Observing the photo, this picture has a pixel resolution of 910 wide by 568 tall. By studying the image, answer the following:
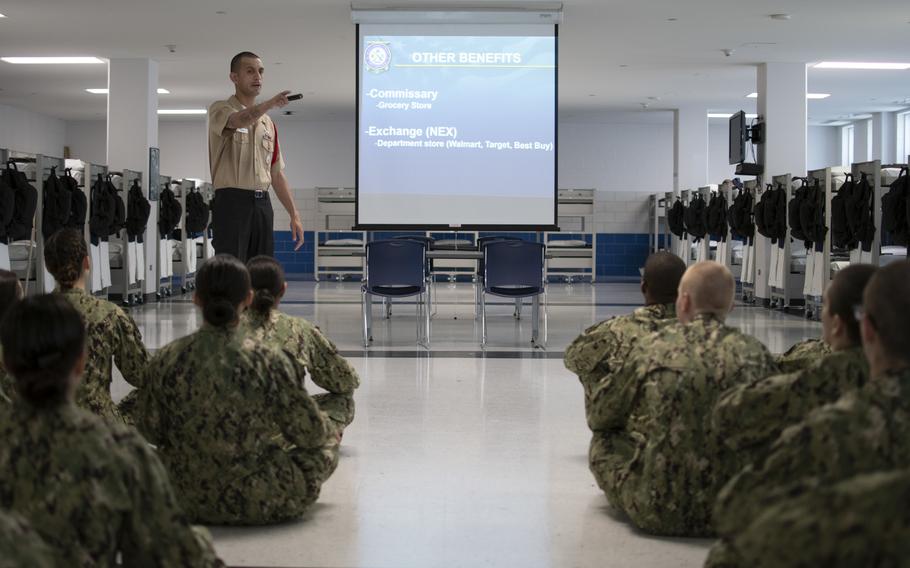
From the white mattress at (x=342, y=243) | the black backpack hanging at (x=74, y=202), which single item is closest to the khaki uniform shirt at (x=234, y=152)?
the black backpack hanging at (x=74, y=202)

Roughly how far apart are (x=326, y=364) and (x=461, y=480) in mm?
637

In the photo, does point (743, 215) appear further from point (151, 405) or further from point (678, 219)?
point (151, 405)

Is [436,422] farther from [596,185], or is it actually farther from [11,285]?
[596,185]

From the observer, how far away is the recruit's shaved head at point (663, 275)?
3475 mm

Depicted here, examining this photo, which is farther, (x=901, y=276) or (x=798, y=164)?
(x=798, y=164)

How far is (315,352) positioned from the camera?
3.82m

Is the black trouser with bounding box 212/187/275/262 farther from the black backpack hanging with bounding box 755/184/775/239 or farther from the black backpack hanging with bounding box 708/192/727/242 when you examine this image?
the black backpack hanging with bounding box 708/192/727/242

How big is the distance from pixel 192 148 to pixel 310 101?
392 centimetres

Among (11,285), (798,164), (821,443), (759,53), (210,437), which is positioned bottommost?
(210,437)

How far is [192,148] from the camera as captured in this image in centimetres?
1936

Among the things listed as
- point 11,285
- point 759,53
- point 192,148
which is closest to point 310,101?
point 192,148

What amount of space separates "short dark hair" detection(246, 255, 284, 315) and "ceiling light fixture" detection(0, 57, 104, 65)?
9.88 m

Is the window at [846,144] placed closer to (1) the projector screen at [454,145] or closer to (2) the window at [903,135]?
(2) the window at [903,135]

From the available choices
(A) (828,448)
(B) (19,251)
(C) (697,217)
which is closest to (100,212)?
(B) (19,251)
